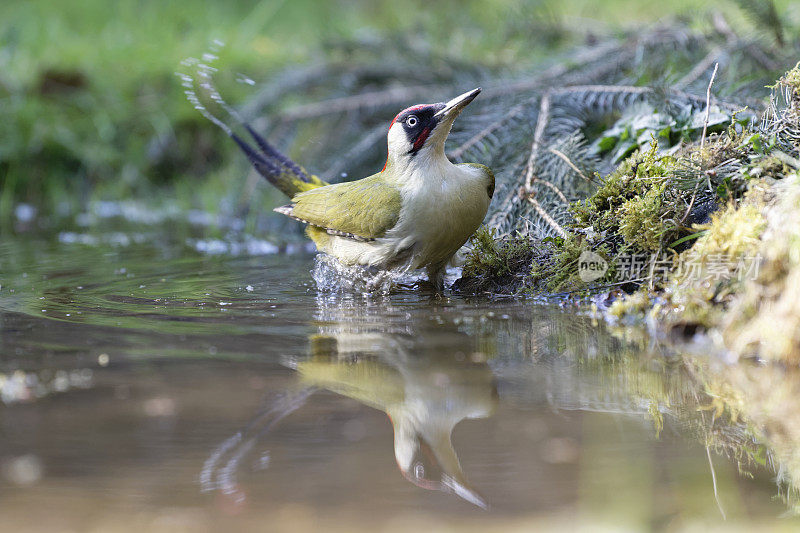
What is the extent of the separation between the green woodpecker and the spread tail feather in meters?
0.59

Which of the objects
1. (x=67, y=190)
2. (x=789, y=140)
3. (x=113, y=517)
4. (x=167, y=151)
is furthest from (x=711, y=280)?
(x=67, y=190)

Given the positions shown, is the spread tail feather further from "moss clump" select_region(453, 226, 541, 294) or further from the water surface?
the water surface

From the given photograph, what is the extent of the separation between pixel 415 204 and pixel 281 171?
4.52 feet

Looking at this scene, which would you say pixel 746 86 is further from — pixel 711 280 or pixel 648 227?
pixel 711 280

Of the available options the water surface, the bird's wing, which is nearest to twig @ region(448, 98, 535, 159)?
the bird's wing

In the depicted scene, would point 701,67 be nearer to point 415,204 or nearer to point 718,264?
point 415,204

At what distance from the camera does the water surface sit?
1711 mm

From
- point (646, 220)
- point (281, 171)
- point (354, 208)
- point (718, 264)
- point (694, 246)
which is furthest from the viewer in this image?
point (281, 171)

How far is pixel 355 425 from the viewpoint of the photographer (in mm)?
2160

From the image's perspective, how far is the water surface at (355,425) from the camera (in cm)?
171

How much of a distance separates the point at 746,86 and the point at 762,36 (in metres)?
0.82

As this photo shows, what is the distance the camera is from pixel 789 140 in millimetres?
3135

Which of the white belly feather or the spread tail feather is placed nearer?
the white belly feather

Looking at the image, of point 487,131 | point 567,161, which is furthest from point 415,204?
point 487,131
